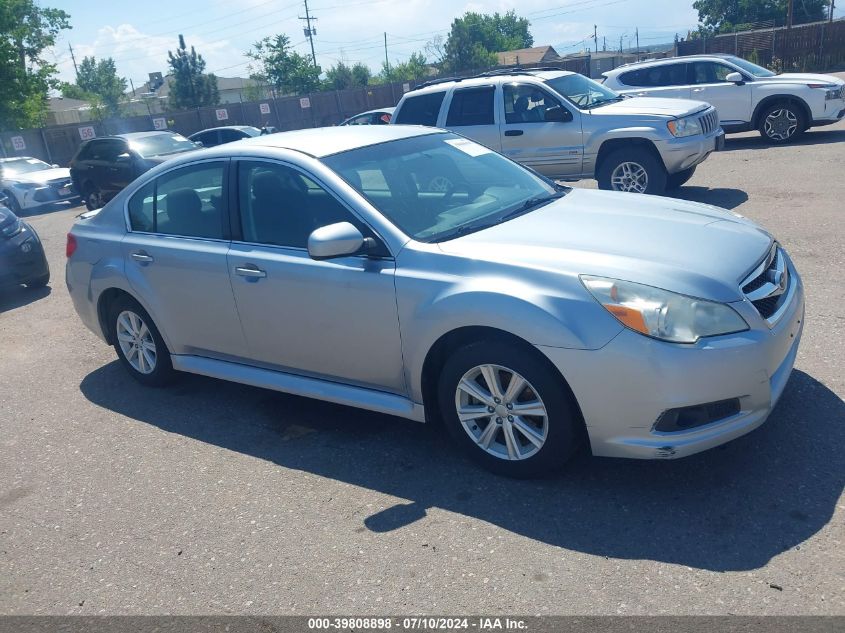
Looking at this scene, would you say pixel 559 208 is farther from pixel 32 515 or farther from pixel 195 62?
pixel 195 62

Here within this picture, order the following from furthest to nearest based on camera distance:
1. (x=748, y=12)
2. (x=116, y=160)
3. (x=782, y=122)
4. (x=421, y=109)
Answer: (x=748, y=12) → (x=116, y=160) → (x=782, y=122) → (x=421, y=109)

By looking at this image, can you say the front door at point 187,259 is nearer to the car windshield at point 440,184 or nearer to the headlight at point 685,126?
the car windshield at point 440,184

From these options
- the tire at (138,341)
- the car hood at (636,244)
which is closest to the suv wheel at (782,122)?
the car hood at (636,244)

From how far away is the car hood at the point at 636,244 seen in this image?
3.52 meters

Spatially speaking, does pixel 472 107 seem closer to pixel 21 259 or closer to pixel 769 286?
pixel 21 259

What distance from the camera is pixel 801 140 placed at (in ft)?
46.6

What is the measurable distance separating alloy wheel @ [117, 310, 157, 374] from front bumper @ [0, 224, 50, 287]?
4.27 m

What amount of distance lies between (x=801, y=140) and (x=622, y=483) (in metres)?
12.7

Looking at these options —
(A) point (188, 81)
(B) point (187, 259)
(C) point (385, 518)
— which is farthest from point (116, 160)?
(A) point (188, 81)

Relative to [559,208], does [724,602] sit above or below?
below

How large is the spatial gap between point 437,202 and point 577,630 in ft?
8.28

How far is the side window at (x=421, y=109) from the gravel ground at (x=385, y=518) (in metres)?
6.58

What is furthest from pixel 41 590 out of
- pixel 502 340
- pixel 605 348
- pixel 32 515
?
pixel 605 348

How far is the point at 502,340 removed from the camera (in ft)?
12.1
